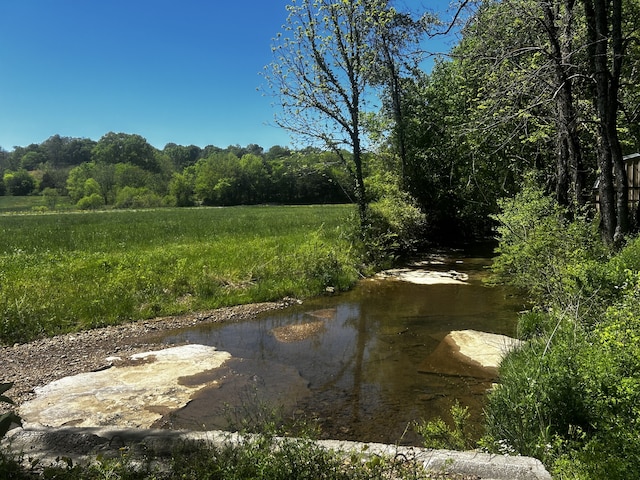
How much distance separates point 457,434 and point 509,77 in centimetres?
838

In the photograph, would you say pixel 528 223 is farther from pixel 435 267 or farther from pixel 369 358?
pixel 435 267

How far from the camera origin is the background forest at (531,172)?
3.56 metres

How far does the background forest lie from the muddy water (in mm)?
1151

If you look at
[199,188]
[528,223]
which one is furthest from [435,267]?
[199,188]

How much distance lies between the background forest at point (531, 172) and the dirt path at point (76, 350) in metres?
6.57

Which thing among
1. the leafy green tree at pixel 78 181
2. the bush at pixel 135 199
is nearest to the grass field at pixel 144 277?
the bush at pixel 135 199

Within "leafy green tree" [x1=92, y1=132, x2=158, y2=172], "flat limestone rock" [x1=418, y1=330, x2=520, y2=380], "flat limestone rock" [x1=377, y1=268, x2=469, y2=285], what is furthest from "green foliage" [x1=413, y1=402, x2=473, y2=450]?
"leafy green tree" [x1=92, y1=132, x2=158, y2=172]

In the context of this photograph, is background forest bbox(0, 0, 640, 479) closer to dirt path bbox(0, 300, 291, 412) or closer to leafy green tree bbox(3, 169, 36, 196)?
dirt path bbox(0, 300, 291, 412)

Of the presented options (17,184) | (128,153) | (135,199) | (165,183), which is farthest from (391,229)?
(128,153)

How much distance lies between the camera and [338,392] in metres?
6.56

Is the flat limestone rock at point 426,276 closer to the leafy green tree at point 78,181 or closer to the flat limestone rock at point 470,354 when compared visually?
the flat limestone rock at point 470,354

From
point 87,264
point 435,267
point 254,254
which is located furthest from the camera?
point 435,267

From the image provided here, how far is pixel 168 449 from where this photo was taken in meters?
3.45

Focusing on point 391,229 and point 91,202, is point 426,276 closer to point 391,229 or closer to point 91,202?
point 391,229
